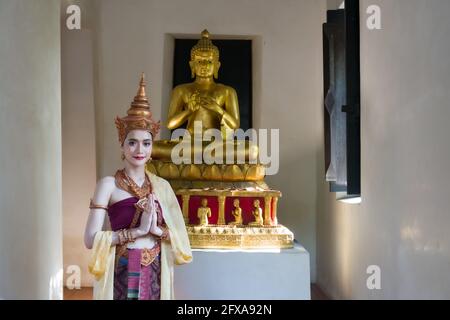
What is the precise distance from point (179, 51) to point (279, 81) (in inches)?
46.2

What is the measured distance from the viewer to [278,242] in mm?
3561

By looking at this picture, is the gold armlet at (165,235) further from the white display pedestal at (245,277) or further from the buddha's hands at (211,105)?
the buddha's hands at (211,105)

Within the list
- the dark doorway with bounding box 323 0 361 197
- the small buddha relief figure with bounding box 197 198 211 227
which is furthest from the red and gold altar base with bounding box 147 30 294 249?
the dark doorway with bounding box 323 0 361 197

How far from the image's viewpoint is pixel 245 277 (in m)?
3.38

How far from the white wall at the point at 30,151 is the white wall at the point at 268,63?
6.76 feet

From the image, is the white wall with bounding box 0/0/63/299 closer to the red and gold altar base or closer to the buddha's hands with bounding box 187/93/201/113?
the red and gold altar base

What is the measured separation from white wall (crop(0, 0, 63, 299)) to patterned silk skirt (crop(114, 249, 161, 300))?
52 cm

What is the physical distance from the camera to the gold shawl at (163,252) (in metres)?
2.23

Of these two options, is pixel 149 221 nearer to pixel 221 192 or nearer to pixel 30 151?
pixel 30 151

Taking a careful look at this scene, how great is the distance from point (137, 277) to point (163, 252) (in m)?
0.16

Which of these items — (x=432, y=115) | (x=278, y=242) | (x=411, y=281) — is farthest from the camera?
(x=278, y=242)

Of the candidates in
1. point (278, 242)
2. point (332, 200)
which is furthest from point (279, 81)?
point (278, 242)

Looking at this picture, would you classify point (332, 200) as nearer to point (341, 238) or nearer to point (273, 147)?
point (341, 238)

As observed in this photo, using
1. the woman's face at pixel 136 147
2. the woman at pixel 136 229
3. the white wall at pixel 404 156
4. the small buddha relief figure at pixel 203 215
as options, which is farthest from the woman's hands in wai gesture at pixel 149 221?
the small buddha relief figure at pixel 203 215
